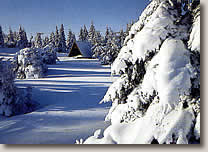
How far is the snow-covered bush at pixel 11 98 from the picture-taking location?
8.28m

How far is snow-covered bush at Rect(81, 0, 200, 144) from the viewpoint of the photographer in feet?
6.81

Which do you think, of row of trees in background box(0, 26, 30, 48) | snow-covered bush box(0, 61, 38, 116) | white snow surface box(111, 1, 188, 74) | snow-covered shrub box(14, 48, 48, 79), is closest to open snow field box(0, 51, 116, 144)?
snow-covered bush box(0, 61, 38, 116)

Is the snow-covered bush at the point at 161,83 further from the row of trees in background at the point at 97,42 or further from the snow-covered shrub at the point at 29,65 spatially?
→ the row of trees in background at the point at 97,42

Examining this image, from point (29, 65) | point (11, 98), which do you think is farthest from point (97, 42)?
Result: point (11, 98)

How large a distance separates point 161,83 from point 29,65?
1584cm

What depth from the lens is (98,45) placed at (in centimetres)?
3066

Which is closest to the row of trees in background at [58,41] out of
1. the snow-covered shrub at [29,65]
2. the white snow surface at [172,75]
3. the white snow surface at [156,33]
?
the snow-covered shrub at [29,65]

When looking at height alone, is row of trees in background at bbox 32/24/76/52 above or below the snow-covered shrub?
above

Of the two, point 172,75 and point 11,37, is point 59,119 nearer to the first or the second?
point 172,75

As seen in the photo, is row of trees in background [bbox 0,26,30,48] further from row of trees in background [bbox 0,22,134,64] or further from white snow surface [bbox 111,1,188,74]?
white snow surface [bbox 111,1,188,74]

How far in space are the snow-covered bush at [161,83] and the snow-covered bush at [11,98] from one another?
22.6ft

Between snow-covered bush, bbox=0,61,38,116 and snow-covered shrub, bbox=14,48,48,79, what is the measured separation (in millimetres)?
6733

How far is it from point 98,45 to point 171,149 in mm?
28960

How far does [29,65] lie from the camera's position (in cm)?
1593
